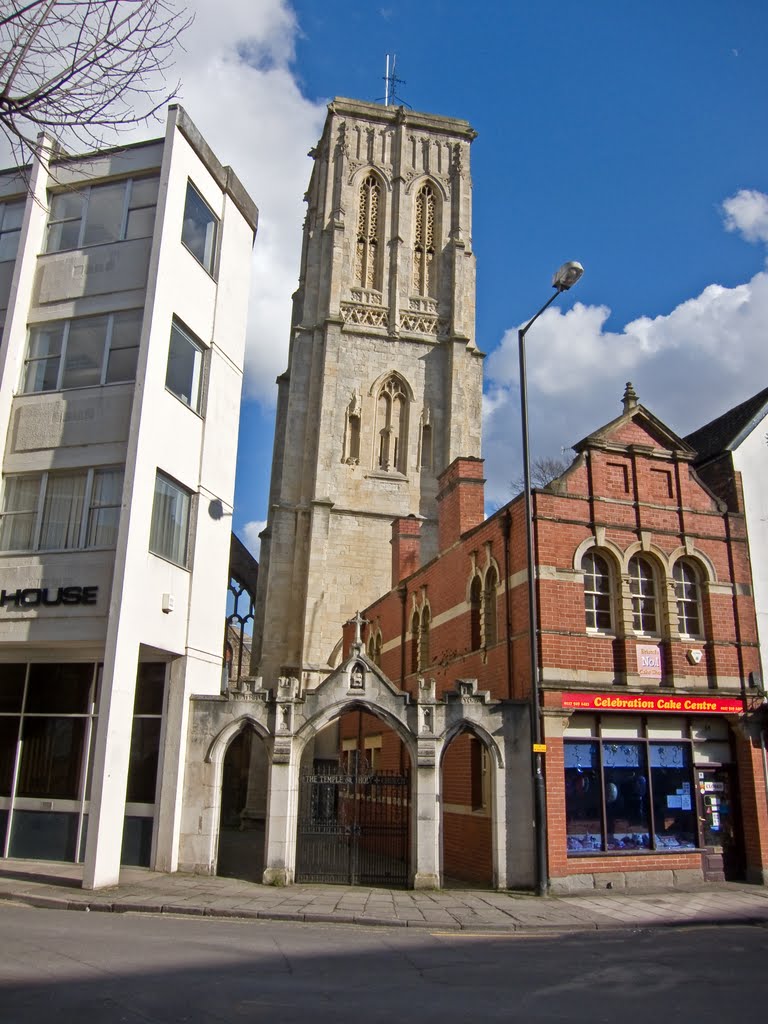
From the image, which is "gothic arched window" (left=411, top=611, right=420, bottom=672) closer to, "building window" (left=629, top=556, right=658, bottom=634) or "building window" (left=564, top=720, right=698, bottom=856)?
"building window" (left=629, top=556, right=658, bottom=634)

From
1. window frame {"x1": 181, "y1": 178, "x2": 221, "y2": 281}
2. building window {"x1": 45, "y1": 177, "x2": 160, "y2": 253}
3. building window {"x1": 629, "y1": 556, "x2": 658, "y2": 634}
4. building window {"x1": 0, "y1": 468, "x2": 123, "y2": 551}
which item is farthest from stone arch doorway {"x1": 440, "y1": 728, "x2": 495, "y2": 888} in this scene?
building window {"x1": 45, "y1": 177, "x2": 160, "y2": 253}

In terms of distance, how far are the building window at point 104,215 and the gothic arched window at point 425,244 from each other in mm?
25638

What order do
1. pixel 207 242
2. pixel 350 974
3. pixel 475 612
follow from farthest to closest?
1. pixel 207 242
2. pixel 475 612
3. pixel 350 974

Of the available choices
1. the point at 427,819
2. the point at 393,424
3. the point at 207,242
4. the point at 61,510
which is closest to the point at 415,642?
the point at 427,819

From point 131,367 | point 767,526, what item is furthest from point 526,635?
point 131,367

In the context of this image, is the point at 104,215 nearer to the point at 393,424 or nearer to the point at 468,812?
the point at 468,812

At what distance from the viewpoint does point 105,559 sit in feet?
54.4

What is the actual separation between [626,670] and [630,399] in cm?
626

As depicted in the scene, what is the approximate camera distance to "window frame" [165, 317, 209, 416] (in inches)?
720

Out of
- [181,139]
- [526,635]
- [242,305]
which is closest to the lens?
[526,635]

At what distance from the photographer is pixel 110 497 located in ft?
55.9

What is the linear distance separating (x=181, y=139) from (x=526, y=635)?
13.1 metres

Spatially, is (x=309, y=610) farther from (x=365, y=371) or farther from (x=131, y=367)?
(x=131, y=367)

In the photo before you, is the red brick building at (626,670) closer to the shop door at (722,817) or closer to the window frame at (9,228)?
the shop door at (722,817)
